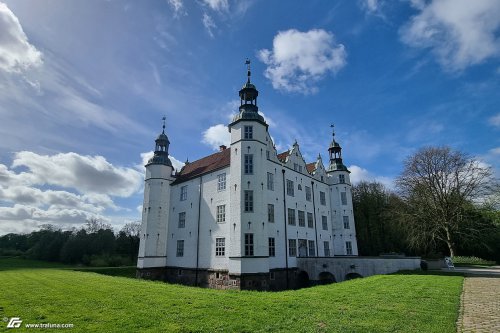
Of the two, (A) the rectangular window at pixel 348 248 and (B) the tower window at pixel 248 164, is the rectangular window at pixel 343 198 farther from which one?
(B) the tower window at pixel 248 164

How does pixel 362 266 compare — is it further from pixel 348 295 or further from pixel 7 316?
pixel 7 316

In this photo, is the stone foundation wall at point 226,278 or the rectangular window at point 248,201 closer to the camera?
the stone foundation wall at point 226,278

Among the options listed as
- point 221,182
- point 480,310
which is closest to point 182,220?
point 221,182

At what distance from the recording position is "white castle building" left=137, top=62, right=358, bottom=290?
74.1ft

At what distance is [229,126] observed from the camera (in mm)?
26078

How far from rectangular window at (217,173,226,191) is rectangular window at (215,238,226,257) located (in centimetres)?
477

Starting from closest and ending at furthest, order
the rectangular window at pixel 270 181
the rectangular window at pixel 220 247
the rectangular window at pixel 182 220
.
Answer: the rectangular window at pixel 220 247 < the rectangular window at pixel 270 181 < the rectangular window at pixel 182 220

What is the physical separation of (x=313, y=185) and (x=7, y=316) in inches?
1143

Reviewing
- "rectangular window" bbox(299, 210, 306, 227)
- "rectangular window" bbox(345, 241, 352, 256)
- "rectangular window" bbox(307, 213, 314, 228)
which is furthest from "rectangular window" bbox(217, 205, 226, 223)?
"rectangular window" bbox(345, 241, 352, 256)

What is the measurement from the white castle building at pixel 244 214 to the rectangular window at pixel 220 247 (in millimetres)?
86

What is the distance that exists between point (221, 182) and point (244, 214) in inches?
217

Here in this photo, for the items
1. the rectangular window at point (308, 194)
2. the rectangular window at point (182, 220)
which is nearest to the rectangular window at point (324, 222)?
the rectangular window at point (308, 194)

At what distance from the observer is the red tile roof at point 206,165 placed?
28219 mm

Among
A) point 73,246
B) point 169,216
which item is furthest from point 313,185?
point 73,246
